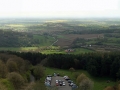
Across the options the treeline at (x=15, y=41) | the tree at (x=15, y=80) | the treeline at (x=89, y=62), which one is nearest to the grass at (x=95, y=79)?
the treeline at (x=89, y=62)

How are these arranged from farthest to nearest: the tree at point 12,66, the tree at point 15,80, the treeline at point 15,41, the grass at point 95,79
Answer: the treeline at point 15,41
the tree at point 12,66
the grass at point 95,79
the tree at point 15,80

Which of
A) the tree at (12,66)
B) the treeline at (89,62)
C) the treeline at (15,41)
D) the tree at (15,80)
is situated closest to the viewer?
the tree at (15,80)

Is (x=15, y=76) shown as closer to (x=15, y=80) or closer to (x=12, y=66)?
(x=15, y=80)

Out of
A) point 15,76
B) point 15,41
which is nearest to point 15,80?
point 15,76

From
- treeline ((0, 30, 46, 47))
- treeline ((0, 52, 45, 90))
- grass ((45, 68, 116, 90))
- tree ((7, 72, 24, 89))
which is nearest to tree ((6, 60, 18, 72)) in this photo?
treeline ((0, 52, 45, 90))

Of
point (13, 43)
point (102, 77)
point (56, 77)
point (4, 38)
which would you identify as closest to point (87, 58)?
point (102, 77)

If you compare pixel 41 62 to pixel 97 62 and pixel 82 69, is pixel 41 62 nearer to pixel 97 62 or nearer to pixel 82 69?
pixel 82 69

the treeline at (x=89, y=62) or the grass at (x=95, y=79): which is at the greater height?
the treeline at (x=89, y=62)

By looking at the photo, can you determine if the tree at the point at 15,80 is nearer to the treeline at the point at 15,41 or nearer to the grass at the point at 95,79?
the grass at the point at 95,79

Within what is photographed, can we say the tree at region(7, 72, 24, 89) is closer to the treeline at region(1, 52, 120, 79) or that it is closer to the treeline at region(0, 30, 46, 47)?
the treeline at region(1, 52, 120, 79)
